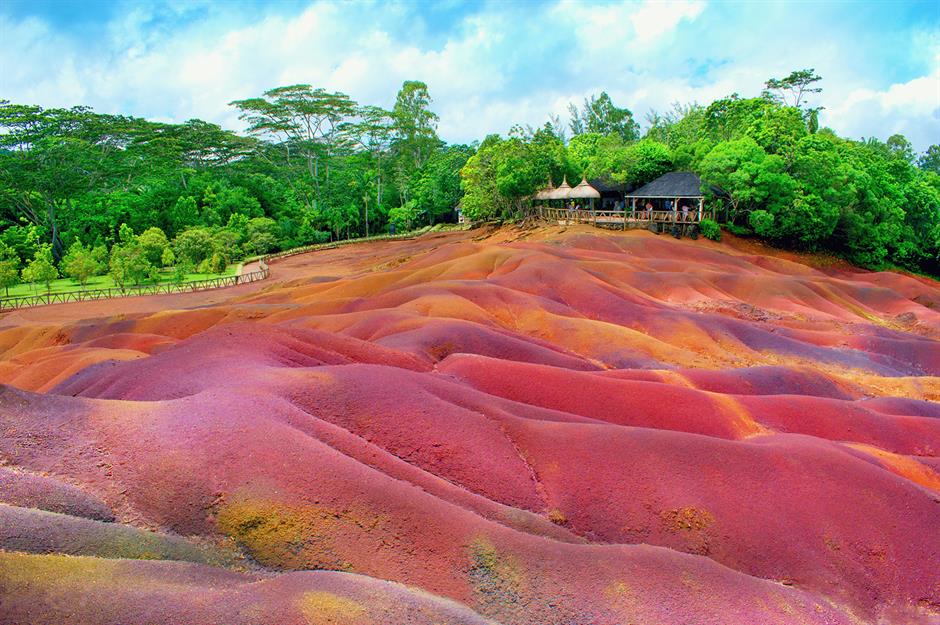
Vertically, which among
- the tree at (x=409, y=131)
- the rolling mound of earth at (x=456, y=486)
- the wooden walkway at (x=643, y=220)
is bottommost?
the rolling mound of earth at (x=456, y=486)

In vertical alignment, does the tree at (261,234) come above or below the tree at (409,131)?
below

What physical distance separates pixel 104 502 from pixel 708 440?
41.5ft

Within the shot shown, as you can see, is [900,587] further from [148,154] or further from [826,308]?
[148,154]

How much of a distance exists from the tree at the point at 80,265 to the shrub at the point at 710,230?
5176cm

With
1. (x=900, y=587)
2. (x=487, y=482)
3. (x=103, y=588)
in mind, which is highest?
(x=103, y=588)

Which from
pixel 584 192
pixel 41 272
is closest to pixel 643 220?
pixel 584 192

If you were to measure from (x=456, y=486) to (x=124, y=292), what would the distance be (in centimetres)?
4770

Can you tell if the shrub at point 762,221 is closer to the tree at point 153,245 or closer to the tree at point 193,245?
the tree at point 193,245

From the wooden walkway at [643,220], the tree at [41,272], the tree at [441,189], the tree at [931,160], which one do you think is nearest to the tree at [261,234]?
the tree at [441,189]

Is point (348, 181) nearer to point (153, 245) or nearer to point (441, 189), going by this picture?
point (441, 189)

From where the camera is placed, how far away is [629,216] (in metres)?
54.3

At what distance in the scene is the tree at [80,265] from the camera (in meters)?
52.4

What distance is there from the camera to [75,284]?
179 feet

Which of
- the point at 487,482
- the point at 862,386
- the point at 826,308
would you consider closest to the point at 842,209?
the point at 826,308
